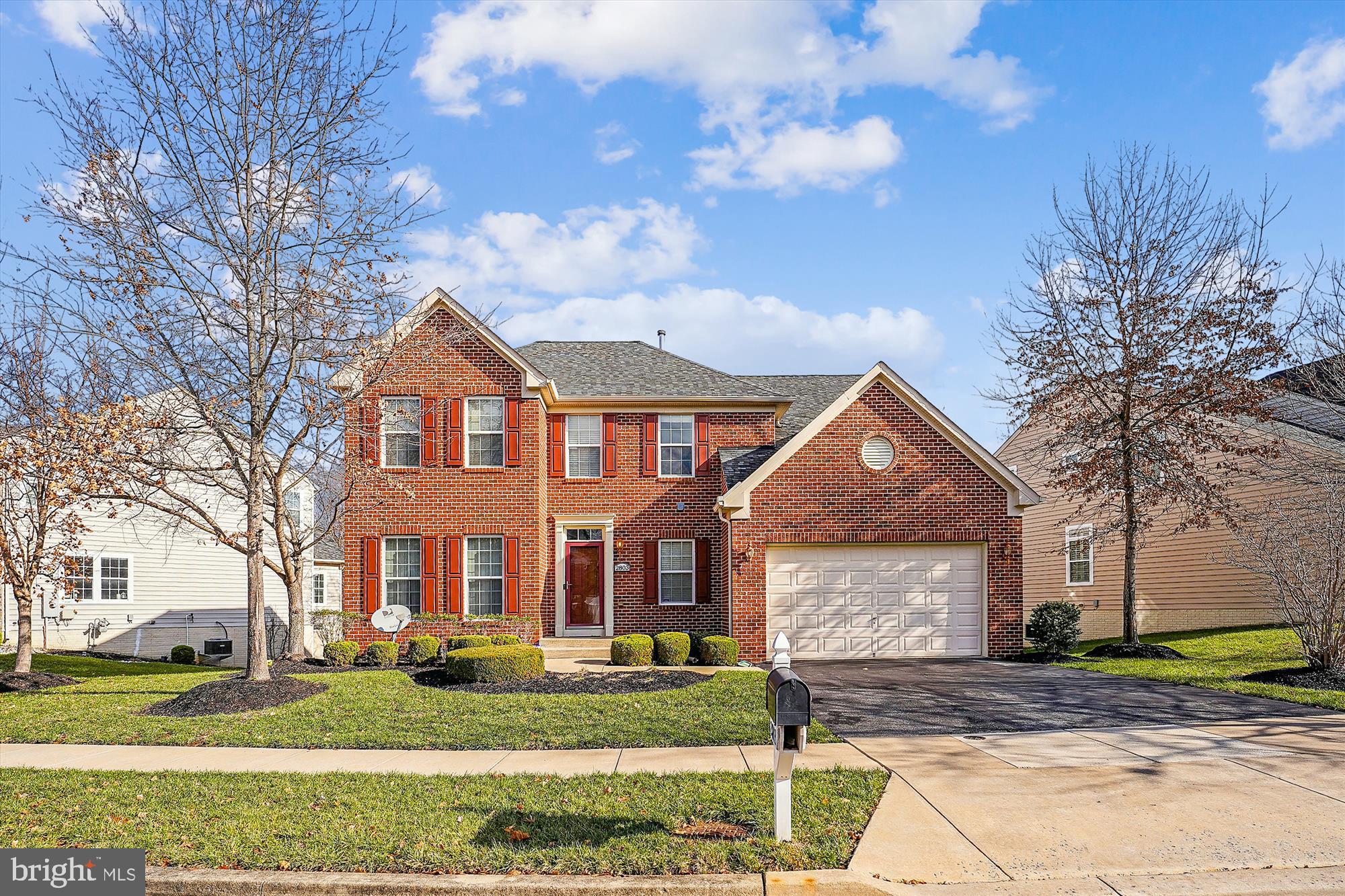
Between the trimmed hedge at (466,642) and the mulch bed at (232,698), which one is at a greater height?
the mulch bed at (232,698)

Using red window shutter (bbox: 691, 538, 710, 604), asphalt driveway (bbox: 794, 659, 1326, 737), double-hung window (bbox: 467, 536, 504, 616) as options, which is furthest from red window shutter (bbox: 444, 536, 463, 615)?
asphalt driveway (bbox: 794, 659, 1326, 737)

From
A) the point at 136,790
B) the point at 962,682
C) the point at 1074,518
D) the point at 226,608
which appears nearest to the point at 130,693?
the point at 136,790

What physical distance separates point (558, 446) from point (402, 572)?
4.53m

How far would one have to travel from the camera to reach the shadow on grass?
619cm

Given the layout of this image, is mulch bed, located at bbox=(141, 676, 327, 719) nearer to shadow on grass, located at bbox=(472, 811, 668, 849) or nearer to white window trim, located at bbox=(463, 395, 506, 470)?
shadow on grass, located at bbox=(472, 811, 668, 849)

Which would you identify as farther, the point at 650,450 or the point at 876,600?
the point at 650,450

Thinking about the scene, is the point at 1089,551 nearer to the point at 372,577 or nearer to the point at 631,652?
the point at 631,652

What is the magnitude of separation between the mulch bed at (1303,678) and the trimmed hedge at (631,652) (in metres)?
9.57

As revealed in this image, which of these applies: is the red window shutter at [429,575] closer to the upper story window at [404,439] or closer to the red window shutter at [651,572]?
the upper story window at [404,439]

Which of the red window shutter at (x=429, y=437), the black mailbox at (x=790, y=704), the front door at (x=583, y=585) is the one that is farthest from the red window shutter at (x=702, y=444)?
the black mailbox at (x=790, y=704)

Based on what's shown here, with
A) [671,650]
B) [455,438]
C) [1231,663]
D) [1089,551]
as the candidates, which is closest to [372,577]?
[455,438]

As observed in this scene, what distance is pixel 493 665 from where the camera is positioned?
47.0ft

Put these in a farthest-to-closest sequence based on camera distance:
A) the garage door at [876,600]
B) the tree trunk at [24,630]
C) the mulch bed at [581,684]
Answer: the garage door at [876,600] < the tree trunk at [24,630] < the mulch bed at [581,684]

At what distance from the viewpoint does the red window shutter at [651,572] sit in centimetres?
2123
